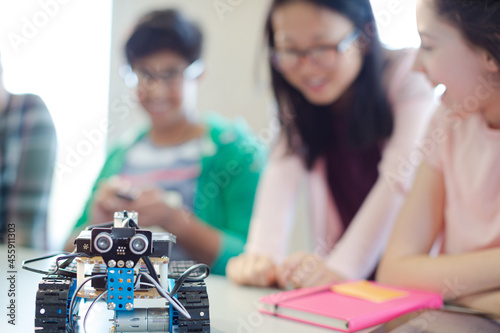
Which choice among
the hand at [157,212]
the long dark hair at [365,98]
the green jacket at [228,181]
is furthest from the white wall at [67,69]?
the long dark hair at [365,98]

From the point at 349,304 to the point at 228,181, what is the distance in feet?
2.22

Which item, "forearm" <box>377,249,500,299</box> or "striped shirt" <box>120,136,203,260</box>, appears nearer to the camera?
"forearm" <box>377,249,500,299</box>

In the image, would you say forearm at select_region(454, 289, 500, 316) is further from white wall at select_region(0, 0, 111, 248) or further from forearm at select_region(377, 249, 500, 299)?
white wall at select_region(0, 0, 111, 248)

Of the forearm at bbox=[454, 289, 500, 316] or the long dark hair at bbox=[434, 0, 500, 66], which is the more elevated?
the long dark hair at bbox=[434, 0, 500, 66]

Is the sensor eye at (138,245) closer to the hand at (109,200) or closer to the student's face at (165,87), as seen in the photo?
the hand at (109,200)

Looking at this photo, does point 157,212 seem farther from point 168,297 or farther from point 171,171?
point 168,297

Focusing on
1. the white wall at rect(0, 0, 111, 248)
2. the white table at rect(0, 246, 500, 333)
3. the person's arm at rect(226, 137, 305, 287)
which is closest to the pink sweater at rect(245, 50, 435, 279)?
the person's arm at rect(226, 137, 305, 287)

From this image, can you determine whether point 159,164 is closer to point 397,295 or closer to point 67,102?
point 67,102

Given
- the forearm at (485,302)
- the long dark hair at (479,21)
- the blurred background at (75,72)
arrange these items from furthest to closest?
the blurred background at (75,72) < the long dark hair at (479,21) < the forearm at (485,302)

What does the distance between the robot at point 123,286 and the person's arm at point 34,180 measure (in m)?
1.12

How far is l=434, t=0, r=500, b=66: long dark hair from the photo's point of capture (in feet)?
3.02

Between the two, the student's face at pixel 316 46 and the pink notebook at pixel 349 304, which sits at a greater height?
the student's face at pixel 316 46

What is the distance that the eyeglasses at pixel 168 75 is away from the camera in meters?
1.46

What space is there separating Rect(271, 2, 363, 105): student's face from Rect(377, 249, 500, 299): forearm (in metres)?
0.46
